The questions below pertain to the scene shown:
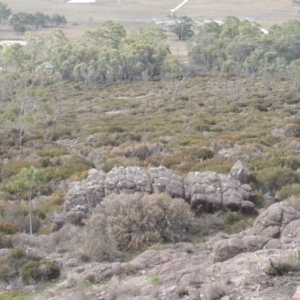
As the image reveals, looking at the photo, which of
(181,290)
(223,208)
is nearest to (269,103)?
(223,208)

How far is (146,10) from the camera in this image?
143500mm

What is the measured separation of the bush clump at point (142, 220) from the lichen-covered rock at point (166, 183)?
1103mm

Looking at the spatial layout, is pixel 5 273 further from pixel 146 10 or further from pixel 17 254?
pixel 146 10

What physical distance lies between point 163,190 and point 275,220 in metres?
3.11

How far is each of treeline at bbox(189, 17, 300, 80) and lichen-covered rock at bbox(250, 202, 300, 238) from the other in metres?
48.0

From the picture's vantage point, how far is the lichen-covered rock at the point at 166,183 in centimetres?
1105

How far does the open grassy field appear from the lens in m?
126

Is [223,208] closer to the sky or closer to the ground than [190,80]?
closer to the sky

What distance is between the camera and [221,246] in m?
7.77

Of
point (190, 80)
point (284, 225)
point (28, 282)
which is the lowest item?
point (190, 80)

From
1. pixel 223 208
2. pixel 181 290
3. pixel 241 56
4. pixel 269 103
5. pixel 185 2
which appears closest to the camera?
pixel 181 290

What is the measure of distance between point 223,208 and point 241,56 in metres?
53.5

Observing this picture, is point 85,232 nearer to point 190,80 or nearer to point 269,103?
point 269,103

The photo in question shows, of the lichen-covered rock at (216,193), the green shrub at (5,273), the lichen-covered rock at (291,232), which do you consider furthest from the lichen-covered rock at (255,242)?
the green shrub at (5,273)
